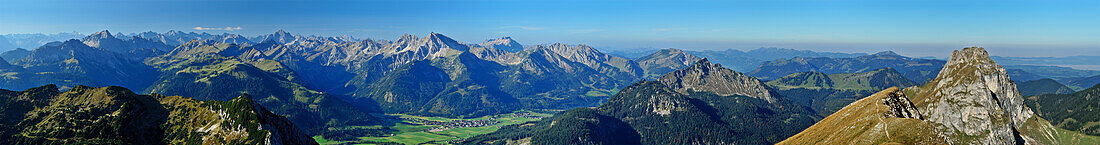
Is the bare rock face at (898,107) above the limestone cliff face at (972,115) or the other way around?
above

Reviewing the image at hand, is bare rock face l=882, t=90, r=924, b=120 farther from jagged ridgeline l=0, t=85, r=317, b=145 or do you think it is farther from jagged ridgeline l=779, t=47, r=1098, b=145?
jagged ridgeline l=0, t=85, r=317, b=145

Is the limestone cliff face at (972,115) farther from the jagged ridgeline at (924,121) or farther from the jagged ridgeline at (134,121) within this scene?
the jagged ridgeline at (134,121)

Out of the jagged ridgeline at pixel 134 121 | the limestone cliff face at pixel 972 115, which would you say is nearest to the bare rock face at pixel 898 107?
the limestone cliff face at pixel 972 115

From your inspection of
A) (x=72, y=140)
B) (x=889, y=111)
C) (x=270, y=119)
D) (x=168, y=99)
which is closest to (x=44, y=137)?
(x=72, y=140)

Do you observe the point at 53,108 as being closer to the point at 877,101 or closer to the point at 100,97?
the point at 100,97

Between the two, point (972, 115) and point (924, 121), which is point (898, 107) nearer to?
point (924, 121)
